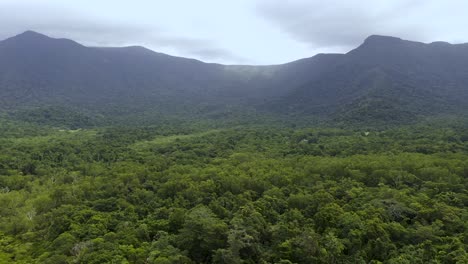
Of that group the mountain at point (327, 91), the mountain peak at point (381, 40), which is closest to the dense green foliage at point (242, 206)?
the mountain at point (327, 91)

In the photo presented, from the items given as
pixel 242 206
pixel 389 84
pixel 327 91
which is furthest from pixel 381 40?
pixel 242 206

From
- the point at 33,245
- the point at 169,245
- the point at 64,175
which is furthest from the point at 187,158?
the point at 169,245

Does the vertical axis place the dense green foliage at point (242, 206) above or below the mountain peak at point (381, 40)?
below

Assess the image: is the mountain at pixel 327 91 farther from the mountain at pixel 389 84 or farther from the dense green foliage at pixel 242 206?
the dense green foliage at pixel 242 206

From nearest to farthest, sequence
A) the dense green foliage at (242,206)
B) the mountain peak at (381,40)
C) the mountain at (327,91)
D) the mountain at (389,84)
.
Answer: the dense green foliage at (242,206)
the mountain at (389,84)
the mountain at (327,91)
the mountain peak at (381,40)

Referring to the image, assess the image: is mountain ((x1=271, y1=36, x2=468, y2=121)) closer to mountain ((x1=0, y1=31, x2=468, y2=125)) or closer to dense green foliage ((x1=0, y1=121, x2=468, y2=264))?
mountain ((x1=0, y1=31, x2=468, y2=125))

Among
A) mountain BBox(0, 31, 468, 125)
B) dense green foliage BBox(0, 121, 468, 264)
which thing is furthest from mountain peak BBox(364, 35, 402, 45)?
dense green foliage BBox(0, 121, 468, 264)

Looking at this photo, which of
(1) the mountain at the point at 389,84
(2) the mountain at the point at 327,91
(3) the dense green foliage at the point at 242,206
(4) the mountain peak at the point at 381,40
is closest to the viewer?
(3) the dense green foliage at the point at 242,206

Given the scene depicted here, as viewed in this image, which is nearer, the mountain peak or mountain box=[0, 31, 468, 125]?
mountain box=[0, 31, 468, 125]

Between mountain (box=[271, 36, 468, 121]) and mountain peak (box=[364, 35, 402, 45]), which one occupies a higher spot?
mountain peak (box=[364, 35, 402, 45])

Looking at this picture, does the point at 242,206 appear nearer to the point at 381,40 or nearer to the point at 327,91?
the point at 327,91
